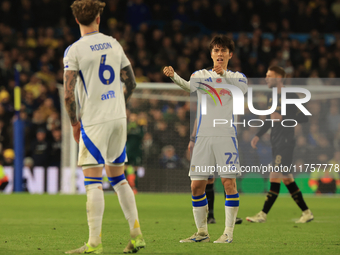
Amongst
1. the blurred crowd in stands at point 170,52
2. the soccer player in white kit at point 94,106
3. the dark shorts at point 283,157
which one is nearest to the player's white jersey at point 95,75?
the soccer player in white kit at point 94,106

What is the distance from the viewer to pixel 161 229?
6348mm

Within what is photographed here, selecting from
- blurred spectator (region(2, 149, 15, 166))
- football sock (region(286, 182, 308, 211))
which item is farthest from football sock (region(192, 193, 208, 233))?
blurred spectator (region(2, 149, 15, 166))

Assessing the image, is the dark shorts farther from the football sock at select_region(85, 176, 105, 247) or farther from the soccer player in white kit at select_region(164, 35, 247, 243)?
the football sock at select_region(85, 176, 105, 247)

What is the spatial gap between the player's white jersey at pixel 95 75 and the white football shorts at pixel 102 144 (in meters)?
0.06

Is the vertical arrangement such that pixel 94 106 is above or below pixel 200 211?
above

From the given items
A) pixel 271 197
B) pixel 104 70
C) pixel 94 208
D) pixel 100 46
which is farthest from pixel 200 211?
pixel 271 197

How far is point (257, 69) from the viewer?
16172 mm

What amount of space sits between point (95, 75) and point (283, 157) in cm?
401

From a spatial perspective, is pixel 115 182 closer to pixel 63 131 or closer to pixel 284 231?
pixel 284 231

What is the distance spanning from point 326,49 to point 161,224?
40.0 ft

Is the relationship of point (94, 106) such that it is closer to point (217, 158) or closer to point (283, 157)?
point (217, 158)

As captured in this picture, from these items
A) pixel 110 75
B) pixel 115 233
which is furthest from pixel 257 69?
pixel 110 75

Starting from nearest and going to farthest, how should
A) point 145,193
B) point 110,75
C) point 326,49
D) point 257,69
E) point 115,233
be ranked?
point 110,75
point 115,233
point 145,193
point 257,69
point 326,49

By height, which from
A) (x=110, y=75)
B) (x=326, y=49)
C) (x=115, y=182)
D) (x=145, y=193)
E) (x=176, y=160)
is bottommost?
(x=145, y=193)
